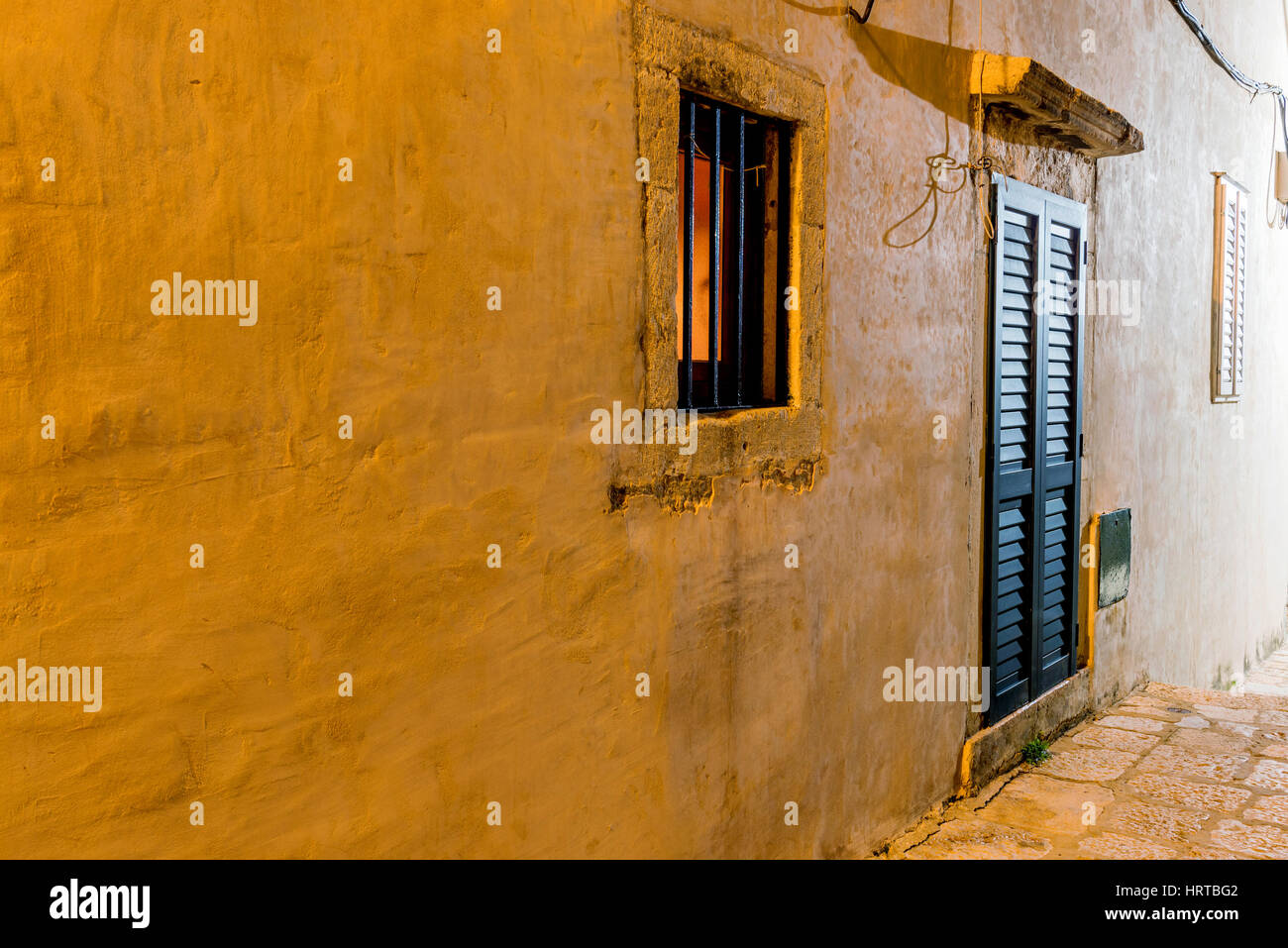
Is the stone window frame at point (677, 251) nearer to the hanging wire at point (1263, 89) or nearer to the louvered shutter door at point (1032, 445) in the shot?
the louvered shutter door at point (1032, 445)

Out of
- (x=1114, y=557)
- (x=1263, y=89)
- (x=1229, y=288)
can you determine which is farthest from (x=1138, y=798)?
(x=1263, y=89)

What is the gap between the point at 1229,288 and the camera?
28.6 feet

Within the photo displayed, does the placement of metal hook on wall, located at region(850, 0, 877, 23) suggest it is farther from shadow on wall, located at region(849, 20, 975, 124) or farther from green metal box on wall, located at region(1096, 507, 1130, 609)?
green metal box on wall, located at region(1096, 507, 1130, 609)

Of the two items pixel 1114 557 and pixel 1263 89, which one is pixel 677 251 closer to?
pixel 1114 557

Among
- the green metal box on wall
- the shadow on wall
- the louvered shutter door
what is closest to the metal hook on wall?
the shadow on wall

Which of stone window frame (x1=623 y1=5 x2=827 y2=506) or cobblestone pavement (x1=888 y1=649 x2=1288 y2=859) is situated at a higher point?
stone window frame (x1=623 y1=5 x2=827 y2=506)

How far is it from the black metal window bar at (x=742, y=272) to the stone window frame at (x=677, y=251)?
54 mm

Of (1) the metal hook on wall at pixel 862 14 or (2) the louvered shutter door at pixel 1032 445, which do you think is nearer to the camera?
(1) the metal hook on wall at pixel 862 14

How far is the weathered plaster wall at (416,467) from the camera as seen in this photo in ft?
6.27

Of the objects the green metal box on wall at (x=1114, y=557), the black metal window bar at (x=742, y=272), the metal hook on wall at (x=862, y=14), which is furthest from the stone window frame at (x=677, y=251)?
the green metal box on wall at (x=1114, y=557)

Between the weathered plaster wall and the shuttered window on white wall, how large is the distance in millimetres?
5012

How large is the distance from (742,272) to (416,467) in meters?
1.68

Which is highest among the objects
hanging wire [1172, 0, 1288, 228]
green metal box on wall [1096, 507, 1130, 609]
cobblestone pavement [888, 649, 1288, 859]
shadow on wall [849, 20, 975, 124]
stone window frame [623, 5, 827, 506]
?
hanging wire [1172, 0, 1288, 228]

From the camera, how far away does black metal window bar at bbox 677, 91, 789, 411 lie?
3645 mm
